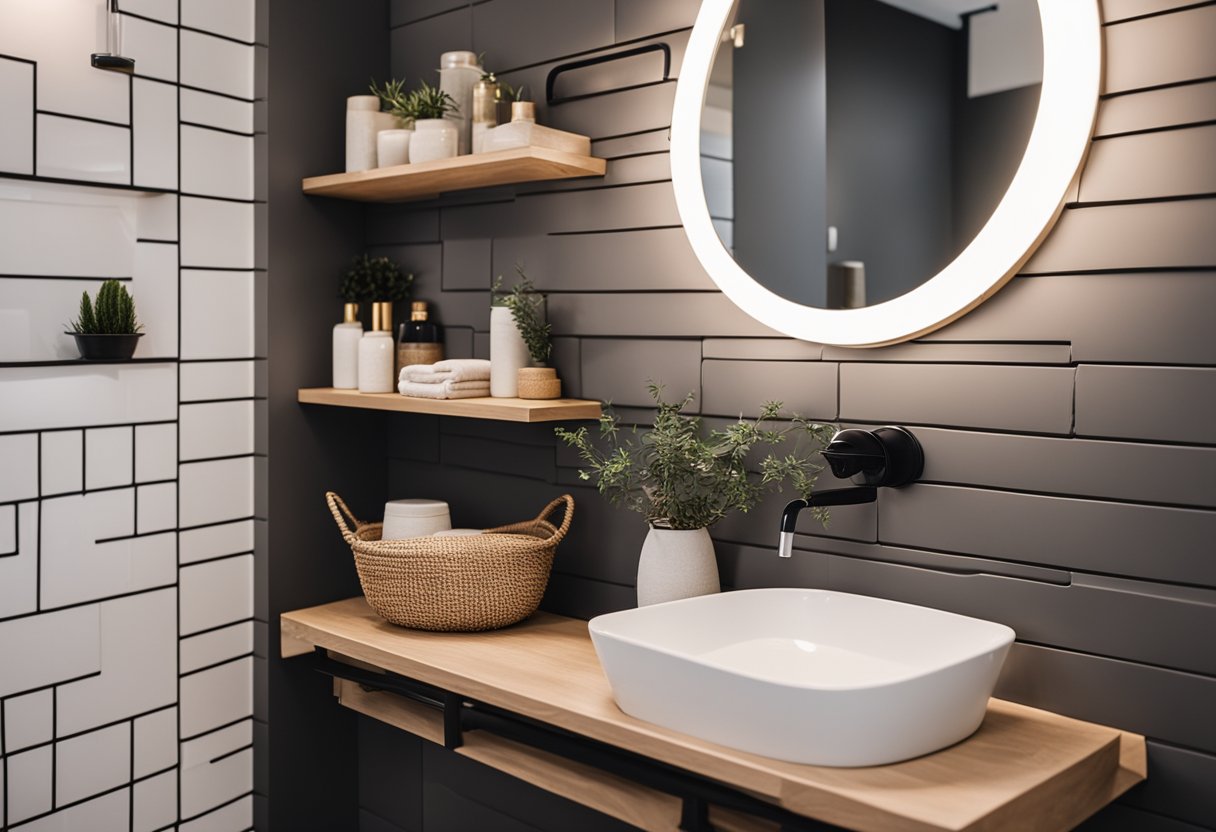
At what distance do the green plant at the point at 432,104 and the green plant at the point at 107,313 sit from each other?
0.66m

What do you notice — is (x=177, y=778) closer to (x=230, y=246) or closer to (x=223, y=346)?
(x=223, y=346)

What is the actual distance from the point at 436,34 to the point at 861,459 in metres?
1.39

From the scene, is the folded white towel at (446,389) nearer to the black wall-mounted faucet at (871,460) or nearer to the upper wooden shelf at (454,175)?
the upper wooden shelf at (454,175)

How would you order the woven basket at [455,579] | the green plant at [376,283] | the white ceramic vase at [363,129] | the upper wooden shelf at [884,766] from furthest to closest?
the green plant at [376,283], the white ceramic vase at [363,129], the woven basket at [455,579], the upper wooden shelf at [884,766]

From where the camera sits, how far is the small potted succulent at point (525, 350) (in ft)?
6.40

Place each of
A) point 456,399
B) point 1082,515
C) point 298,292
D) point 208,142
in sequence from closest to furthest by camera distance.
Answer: point 1082,515 → point 456,399 → point 208,142 → point 298,292

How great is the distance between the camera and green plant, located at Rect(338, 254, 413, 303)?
228 centimetres

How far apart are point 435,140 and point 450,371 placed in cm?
45

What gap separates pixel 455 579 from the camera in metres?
1.81

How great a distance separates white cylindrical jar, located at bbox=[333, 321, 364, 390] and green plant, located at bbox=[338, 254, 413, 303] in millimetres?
93

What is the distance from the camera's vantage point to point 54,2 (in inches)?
73.0

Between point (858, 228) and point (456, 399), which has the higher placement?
point (858, 228)

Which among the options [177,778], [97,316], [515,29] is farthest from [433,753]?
[515,29]

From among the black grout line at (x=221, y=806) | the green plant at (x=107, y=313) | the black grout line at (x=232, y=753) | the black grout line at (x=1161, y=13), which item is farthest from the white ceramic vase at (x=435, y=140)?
the black grout line at (x=221, y=806)
